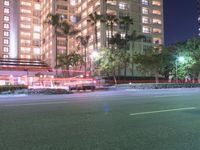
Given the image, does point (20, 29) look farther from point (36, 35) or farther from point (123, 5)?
point (123, 5)

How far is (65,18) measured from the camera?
370ft

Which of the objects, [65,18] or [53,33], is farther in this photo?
[65,18]

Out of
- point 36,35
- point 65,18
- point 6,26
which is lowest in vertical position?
point 36,35

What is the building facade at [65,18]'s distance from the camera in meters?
95.8

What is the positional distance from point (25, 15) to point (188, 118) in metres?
128

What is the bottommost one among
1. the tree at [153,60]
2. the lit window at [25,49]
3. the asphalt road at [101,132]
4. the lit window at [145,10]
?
the asphalt road at [101,132]

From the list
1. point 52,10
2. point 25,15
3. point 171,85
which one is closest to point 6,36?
point 25,15

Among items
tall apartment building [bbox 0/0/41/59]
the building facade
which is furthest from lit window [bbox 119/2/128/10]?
tall apartment building [bbox 0/0/41/59]

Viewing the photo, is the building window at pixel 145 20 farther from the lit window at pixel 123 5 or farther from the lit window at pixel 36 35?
the lit window at pixel 36 35

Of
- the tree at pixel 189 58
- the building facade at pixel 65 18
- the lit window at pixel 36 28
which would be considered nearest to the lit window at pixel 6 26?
the building facade at pixel 65 18

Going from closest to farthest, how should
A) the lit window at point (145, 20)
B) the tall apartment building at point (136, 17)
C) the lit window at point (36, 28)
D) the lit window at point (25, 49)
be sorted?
the tall apartment building at point (136, 17) < the lit window at point (145, 20) < the lit window at point (25, 49) < the lit window at point (36, 28)

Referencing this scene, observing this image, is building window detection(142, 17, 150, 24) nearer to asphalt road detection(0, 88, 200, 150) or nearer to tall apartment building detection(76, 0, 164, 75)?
tall apartment building detection(76, 0, 164, 75)

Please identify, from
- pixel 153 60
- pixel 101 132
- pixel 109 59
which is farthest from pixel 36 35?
pixel 101 132

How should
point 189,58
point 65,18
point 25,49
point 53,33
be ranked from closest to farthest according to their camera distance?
point 189,58, point 53,33, point 65,18, point 25,49
